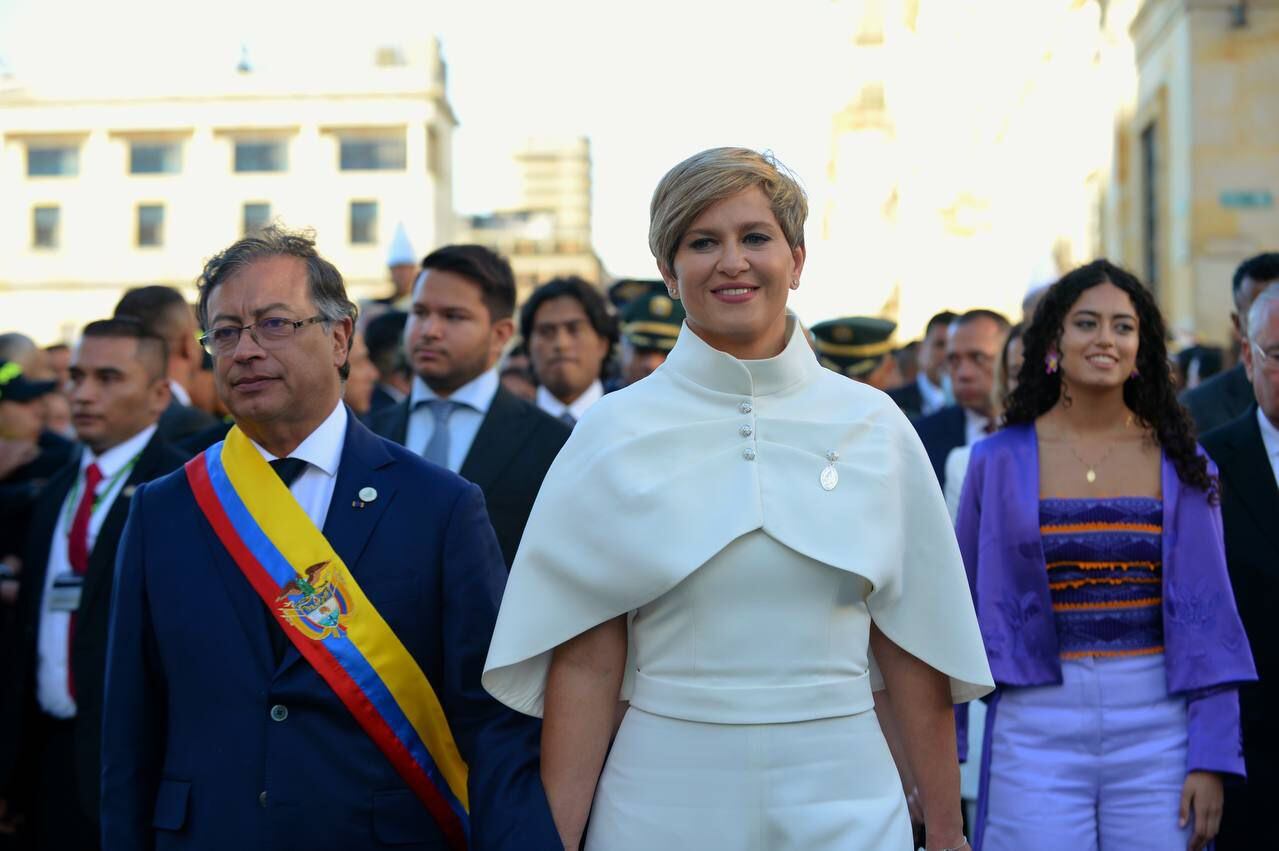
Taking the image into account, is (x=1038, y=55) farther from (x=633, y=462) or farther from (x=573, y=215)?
(x=573, y=215)

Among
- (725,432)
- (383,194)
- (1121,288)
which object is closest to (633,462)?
(725,432)

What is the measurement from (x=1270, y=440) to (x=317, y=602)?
3292 millimetres

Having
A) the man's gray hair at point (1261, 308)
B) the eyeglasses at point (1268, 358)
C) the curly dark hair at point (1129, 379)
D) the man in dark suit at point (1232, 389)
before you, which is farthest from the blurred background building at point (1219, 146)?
the curly dark hair at point (1129, 379)

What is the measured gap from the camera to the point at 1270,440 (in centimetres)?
508

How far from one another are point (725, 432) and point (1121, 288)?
6.99ft

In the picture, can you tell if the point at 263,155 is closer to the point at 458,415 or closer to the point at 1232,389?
the point at 458,415

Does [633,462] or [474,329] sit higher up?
[474,329]

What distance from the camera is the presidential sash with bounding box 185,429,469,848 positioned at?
132 inches

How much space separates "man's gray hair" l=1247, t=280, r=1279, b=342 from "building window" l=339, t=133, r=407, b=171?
A: 206 ft

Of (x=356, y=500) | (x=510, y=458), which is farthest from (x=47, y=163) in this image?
(x=356, y=500)

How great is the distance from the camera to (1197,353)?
9.55m

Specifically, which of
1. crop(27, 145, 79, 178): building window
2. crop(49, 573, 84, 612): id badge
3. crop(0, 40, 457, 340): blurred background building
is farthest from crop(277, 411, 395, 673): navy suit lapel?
crop(27, 145, 79, 178): building window

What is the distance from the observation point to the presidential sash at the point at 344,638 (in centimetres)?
335

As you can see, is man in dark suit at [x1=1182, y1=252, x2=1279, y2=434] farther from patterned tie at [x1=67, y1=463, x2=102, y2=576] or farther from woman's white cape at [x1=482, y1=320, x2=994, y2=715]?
patterned tie at [x1=67, y1=463, x2=102, y2=576]
